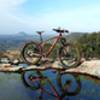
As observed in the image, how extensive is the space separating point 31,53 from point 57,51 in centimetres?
110

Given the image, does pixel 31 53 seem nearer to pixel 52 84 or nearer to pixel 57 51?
pixel 57 51

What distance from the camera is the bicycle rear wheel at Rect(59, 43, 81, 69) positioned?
36.2ft

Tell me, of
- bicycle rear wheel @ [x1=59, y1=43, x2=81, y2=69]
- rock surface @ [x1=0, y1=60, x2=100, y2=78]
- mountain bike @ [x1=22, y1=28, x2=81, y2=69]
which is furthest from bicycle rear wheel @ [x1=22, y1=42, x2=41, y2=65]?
rock surface @ [x1=0, y1=60, x2=100, y2=78]

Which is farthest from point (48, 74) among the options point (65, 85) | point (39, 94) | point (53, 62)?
point (39, 94)

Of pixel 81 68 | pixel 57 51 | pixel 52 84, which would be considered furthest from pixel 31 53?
pixel 81 68

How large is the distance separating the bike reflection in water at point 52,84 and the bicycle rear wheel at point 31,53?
998 millimetres

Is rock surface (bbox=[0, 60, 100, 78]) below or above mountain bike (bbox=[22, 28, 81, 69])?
below

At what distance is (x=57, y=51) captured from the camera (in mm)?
11570

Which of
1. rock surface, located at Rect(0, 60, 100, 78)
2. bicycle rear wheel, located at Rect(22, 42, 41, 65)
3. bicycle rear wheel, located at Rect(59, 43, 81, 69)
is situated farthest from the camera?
rock surface, located at Rect(0, 60, 100, 78)

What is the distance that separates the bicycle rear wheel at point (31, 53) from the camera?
474 inches

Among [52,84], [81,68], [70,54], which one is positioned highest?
[70,54]

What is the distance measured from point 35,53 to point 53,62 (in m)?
3.04

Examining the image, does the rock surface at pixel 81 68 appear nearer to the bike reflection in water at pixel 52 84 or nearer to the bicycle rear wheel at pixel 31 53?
the bike reflection in water at pixel 52 84

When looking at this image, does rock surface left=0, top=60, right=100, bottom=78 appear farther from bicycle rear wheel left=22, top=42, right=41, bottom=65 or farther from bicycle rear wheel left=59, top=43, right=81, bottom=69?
bicycle rear wheel left=59, top=43, right=81, bottom=69
